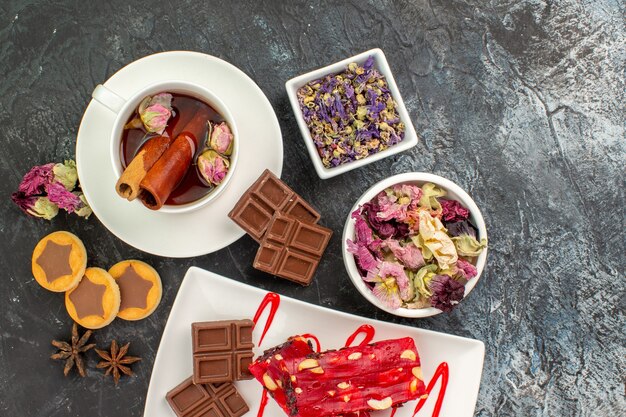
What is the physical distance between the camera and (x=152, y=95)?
190 cm

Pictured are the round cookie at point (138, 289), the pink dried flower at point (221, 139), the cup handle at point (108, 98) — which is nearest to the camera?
the cup handle at point (108, 98)

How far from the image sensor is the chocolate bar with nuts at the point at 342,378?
6.29 feet

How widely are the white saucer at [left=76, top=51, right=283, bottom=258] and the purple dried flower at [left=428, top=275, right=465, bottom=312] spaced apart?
0.62m

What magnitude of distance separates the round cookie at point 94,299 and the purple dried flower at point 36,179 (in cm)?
33

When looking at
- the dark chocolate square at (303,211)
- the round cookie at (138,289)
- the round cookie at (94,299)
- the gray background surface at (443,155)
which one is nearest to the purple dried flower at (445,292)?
the gray background surface at (443,155)

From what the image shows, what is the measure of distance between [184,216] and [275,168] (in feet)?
1.10

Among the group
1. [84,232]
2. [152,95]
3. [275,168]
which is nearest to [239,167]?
[275,168]

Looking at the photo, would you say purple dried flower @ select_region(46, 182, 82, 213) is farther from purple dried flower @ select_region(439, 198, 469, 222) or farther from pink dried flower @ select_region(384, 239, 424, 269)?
purple dried flower @ select_region(439, 198, 469, 222)

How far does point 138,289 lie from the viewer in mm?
2182

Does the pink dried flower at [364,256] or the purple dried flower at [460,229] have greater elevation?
the pink dried flower at [364,256]

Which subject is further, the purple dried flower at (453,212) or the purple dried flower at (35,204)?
the purple dried flower at (35,204)

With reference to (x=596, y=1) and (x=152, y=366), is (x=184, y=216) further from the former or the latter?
(x=596, y=1)

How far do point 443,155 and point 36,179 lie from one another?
56.0 inches

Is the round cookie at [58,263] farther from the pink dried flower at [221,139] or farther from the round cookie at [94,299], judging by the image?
the pink dried flower at [221,139]
